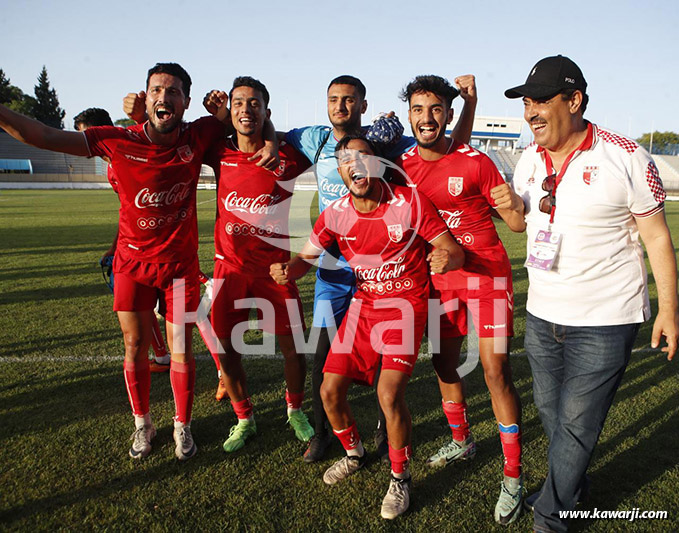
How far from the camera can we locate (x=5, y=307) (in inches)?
296

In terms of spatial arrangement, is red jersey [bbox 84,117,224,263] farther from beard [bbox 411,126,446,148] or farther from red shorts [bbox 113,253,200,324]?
beard [bbox 411,126,446,148]

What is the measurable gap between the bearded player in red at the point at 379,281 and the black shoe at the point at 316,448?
0.84ft

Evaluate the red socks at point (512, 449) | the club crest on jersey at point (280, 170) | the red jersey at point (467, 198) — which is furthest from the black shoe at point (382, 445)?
the club crest on jersey at point (280, 170)

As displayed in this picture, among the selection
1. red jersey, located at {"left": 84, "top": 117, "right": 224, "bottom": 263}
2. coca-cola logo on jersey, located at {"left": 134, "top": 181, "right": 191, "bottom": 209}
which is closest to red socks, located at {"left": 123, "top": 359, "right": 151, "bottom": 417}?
red jersey, located at {"left": 84, "top": 117, "right": 224, "bottom": 263}

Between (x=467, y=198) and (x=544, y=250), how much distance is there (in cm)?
70

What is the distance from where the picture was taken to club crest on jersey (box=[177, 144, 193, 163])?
3.64 meters

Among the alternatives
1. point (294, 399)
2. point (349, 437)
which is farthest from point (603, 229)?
Answer: point (294, 399)

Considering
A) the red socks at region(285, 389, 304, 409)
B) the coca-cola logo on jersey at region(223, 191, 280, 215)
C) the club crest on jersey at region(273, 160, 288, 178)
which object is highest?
the club crest on jersey at region(273, 160, 288, 178)

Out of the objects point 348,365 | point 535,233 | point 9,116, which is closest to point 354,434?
point 348,365

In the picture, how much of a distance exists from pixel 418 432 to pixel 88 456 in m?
2.39

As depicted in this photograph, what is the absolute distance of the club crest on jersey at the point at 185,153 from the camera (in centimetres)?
364

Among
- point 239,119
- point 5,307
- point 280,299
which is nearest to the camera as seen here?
point 239,119

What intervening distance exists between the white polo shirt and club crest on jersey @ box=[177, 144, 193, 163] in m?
2.46

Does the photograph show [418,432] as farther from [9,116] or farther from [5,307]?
[5,307]
